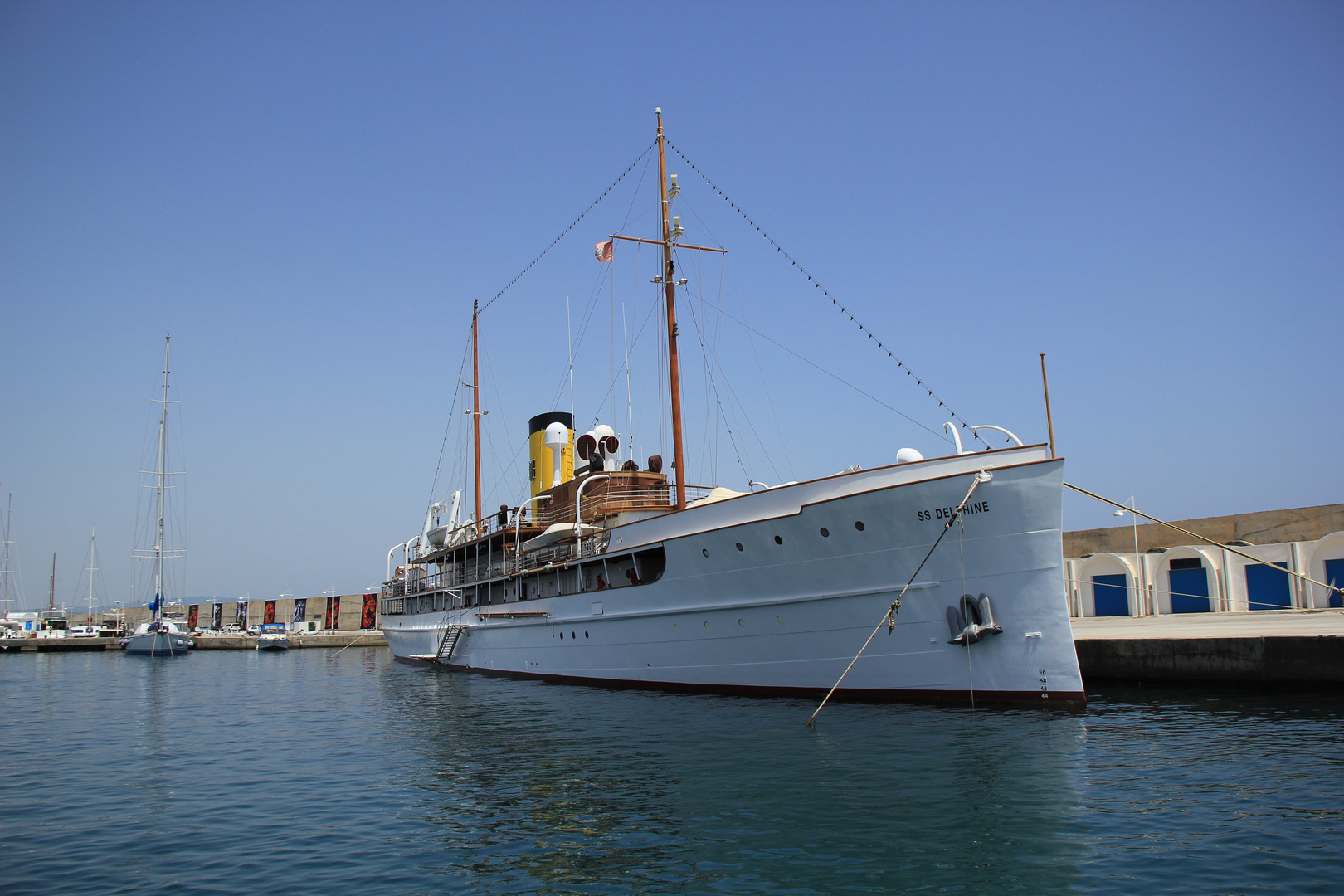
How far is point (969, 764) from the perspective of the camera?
9.96 meters

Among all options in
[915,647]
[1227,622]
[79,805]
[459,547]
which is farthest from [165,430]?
[1227,622]

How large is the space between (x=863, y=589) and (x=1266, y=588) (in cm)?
1861

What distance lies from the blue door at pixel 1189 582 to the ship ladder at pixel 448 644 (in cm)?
2367

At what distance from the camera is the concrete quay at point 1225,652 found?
14.7m

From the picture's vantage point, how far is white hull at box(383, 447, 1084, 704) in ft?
43.7

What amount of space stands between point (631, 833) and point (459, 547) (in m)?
23.4

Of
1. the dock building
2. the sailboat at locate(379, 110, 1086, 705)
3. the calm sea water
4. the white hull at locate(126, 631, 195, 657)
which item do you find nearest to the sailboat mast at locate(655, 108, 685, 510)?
the sailboat at locate(379, 110, 1086, 705)

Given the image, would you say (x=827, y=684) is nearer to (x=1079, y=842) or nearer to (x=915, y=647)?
(x=915, y=647)

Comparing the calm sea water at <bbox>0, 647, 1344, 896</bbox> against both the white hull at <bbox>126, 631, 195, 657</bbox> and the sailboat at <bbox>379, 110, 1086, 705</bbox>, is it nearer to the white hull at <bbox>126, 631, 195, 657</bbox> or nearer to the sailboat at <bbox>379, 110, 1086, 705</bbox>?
the sailboat at <bbox>379, 110, 1086, 705</bbox>

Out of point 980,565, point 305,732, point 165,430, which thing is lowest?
point 305,732

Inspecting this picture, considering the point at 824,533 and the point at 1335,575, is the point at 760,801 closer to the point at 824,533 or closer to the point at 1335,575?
the point at 824,533

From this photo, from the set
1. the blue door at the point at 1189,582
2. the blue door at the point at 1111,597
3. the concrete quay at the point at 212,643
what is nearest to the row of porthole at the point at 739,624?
the blue door at the point at 1111,597

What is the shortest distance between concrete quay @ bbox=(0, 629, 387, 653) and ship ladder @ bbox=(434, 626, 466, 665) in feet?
103

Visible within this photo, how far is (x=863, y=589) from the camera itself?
14.5 metres
